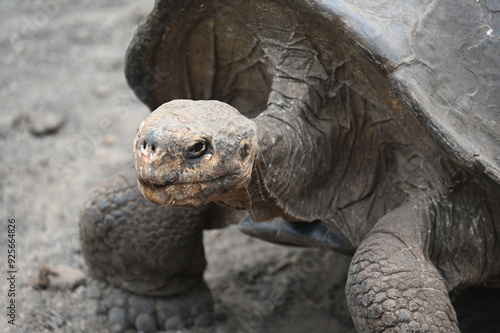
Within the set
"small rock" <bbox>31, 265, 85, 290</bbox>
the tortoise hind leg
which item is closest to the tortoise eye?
the tortoise hind leg

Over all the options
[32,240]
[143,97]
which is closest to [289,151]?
[143,97]

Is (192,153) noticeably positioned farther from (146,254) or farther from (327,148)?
(146,254)

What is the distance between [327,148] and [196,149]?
0.97 metres

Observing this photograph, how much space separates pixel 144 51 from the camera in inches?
132

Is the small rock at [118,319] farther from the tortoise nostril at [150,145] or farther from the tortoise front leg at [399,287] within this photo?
the tortoise nostril at [150,145]

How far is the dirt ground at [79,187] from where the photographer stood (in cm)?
371

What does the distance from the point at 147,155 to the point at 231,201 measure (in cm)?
55

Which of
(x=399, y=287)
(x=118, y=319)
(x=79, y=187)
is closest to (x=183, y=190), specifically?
(x=399, y=287)

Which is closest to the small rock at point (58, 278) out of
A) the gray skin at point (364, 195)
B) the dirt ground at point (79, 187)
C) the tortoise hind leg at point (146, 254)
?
the dirt ground at point (79, 187)

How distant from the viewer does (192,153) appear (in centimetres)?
223

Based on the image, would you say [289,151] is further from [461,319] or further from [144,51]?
[461,319]

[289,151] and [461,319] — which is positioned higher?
[289,151]

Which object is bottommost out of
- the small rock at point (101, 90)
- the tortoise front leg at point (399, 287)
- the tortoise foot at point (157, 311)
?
the small rock at point (101, 90)

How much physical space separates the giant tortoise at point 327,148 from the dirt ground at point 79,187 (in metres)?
0.35
